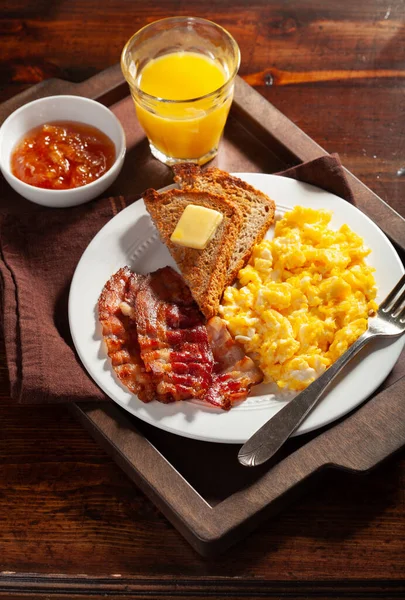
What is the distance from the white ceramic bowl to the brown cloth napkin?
0.07 metres

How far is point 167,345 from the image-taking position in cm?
240

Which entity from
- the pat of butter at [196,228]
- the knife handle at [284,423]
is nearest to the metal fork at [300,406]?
the knife handle at [284,423]

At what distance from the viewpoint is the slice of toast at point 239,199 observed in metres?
2.64

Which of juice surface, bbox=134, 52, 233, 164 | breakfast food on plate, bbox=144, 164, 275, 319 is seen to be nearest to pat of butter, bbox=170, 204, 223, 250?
breakfast food on plate, bbox=144, 164, 275, 319

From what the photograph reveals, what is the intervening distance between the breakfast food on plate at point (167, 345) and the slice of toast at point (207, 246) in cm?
6

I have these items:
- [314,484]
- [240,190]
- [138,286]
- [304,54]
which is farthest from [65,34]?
[314,484]

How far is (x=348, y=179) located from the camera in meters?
2.89

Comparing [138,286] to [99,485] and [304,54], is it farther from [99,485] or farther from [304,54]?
[304,54]

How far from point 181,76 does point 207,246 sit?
824 millimetres

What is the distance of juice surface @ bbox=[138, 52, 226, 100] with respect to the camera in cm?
291

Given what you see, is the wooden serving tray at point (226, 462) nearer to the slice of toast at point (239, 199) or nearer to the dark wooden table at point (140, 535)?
the dark wooden table at point (140, 535)

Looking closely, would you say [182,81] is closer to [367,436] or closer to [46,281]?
[46,281]

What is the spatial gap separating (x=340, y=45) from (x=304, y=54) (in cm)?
20

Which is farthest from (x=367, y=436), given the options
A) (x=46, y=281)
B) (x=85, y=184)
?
(x=85, y=184)
